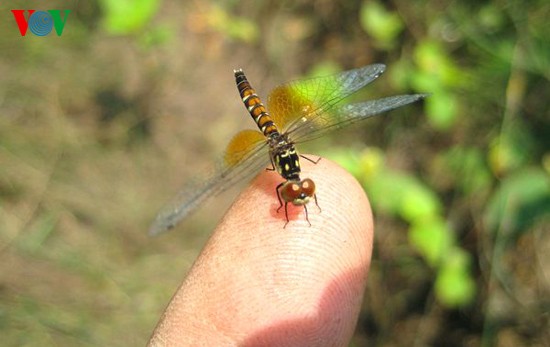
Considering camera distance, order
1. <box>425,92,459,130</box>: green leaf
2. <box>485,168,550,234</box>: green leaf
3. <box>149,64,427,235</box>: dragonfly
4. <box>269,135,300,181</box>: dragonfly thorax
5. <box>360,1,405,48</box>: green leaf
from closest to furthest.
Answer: <box>269,135,300,181</box>: dragonfly thorax < <box>149,64,427,235</box>: dragonfly < <box>485,168,550,234</box>: green leaf < <box>425,92,459,130</box>: green leaf < <box>360,1,405,48</box>: green leaf

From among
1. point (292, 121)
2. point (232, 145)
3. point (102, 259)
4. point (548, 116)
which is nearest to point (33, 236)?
point (102, 259)

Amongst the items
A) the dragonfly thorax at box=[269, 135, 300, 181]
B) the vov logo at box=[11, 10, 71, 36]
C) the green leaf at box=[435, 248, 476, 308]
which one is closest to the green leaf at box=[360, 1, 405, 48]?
the green leaf at box=[435, 248, 476, 308]

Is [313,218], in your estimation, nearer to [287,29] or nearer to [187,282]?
[187,282]

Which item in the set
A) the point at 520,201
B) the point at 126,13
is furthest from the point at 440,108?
the point at 126,13

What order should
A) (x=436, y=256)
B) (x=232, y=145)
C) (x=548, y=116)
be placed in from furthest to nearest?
(x=548, y=116) < (x=436, y=256) < (x=232, y=145)

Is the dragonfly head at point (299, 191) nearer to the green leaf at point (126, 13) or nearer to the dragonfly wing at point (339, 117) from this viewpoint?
the dragonfly wing at point (339, 117)

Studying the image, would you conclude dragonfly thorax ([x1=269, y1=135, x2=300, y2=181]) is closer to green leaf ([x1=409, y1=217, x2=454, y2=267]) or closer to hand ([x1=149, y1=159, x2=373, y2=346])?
hand ([x1=149, y1=159, x2=373, y2=346])

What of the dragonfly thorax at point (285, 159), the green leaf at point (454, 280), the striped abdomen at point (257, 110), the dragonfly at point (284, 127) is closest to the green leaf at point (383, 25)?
the dragonfly at point (284, 127)
